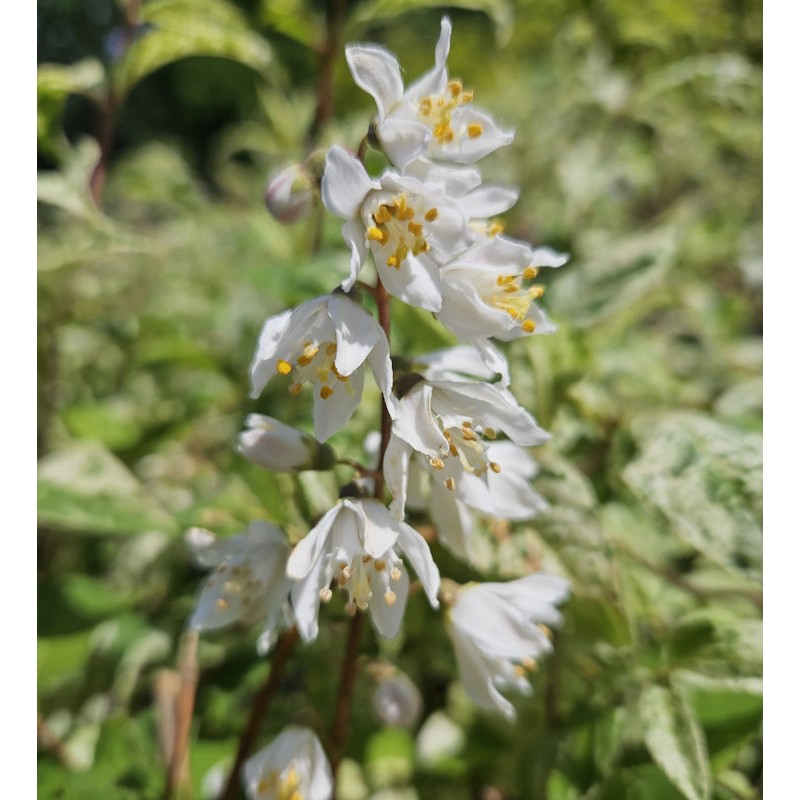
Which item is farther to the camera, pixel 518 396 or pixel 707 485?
pixel 518 396

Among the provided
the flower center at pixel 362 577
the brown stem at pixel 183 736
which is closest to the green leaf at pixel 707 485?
the flower center at pixel 362 577

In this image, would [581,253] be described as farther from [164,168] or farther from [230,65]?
[230,65]

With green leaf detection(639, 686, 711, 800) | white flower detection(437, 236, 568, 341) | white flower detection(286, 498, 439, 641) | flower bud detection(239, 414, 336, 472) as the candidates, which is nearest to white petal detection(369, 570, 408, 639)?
white flower detection(286, 498, 439, 641)

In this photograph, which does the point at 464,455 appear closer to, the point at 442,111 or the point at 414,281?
the point at 414,281

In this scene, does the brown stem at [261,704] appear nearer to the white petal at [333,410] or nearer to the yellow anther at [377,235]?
the white petal at [333,410]

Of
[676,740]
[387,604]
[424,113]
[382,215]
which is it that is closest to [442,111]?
[424,113]
